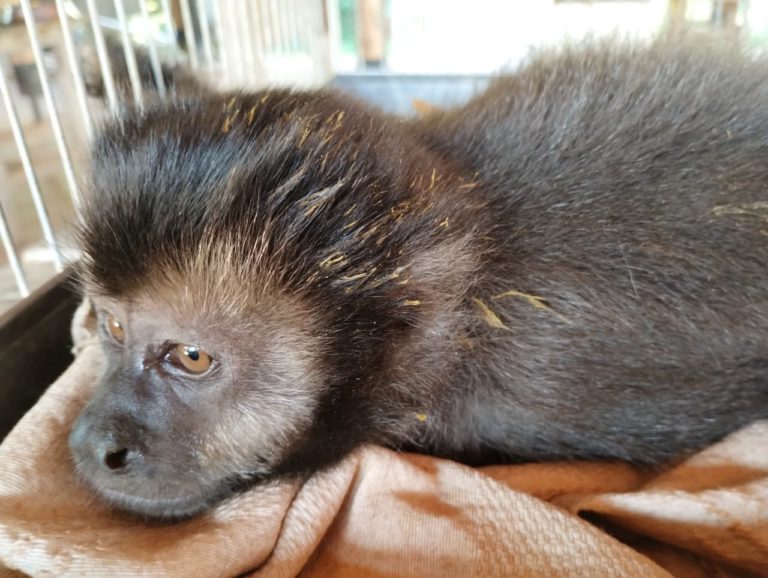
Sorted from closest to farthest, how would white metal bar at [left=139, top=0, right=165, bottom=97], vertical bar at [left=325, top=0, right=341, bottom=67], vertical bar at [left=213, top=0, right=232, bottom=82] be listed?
white metal bar at [left=139, top=0, right=165, bottom=97] < vertical bar at [left=213, top=0, right=232, bottom=82] < vertical bar at [left=325, top=0, right=341, bottom=67]

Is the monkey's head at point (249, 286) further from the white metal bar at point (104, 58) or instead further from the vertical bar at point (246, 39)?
the vertical bar at point (246, 39)

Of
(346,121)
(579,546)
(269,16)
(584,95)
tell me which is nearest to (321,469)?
(579,546)

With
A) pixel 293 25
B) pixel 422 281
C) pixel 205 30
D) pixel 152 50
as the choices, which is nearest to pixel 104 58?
pixel 152 50

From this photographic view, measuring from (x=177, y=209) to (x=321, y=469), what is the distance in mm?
424

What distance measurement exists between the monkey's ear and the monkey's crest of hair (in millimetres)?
394

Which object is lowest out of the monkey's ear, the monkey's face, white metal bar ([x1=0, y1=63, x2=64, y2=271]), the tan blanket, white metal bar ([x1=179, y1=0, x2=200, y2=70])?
the tan blanket

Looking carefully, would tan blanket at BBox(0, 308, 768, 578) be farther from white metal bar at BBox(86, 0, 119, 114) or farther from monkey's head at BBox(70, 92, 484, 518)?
white metal bar at BBox(86, 0, 119, 114)

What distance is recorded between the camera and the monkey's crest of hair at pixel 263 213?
86cm

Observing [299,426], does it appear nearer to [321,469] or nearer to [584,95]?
[321,469]

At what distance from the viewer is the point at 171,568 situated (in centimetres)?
82

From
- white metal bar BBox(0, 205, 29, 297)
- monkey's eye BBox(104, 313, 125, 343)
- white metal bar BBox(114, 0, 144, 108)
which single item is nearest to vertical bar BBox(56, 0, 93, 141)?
white metal bar BBox(114, 0, 144, 108)

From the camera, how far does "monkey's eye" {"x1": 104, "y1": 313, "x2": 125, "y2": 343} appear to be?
39.6 inches

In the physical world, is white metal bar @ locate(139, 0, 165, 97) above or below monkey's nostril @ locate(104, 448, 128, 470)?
above

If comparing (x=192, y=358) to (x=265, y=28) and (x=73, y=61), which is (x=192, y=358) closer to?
(x=73, y=61)
